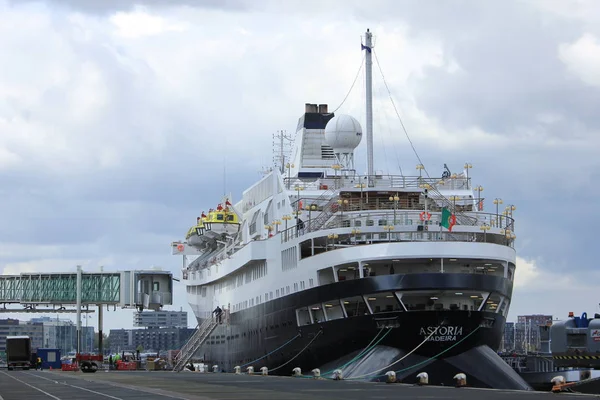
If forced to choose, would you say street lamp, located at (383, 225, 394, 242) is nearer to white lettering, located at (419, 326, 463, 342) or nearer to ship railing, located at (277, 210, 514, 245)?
ship railing, located at (277, 210, 514, 245)

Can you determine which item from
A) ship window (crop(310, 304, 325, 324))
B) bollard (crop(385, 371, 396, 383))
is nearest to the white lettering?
bollard (crop(385, 371, 396, 383))

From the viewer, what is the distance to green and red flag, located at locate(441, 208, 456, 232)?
48969mm

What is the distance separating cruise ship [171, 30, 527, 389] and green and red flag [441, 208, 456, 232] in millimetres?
95

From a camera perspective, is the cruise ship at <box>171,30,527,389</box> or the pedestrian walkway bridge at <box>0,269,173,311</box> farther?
the pedestrian walkway bridge at <box>0,269,173,311</box>

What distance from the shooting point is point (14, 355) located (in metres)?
89.9

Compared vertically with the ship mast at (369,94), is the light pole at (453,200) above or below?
below

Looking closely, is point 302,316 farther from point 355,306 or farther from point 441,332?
point 441,332

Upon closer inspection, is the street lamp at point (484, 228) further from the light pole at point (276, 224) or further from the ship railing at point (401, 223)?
the light pole at point (276, 224)

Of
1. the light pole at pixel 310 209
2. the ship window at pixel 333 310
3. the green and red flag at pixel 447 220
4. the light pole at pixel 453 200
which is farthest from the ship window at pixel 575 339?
the light pole at pixel 310 209

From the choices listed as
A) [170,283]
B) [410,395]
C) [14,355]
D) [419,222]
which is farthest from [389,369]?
[170,283]

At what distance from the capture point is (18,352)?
296 feet

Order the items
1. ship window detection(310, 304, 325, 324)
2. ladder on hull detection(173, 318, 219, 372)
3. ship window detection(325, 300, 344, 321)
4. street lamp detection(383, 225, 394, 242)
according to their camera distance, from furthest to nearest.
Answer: ladder on hull detection(173, 318, 219, 372)
ship window detection(310, 304, 325, 324)
ship window detection(325, 300, 344, 321)
street lamp detection(383, 225, 394, 242)

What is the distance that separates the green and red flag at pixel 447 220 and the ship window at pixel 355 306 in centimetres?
521

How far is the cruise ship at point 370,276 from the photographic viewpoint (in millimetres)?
46969
